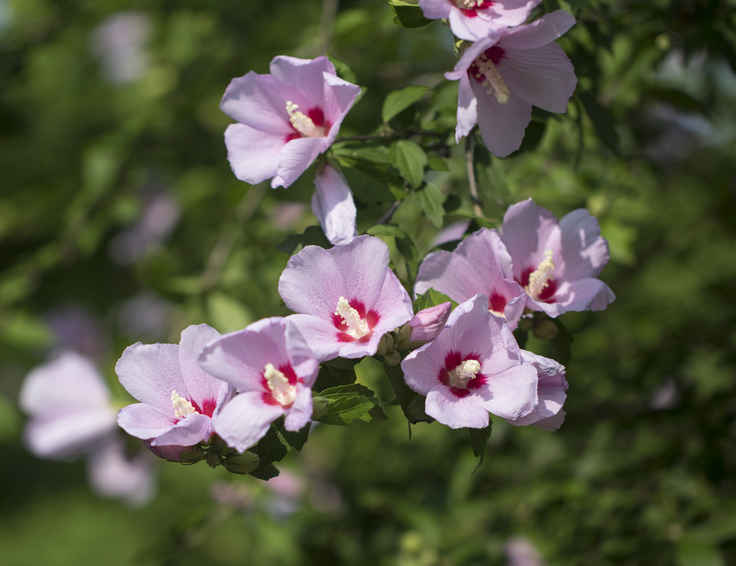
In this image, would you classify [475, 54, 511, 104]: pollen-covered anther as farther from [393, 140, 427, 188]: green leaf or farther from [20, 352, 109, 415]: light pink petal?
[20, 352, 109, 415]: light pink petal

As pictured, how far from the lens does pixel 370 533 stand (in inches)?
92.8

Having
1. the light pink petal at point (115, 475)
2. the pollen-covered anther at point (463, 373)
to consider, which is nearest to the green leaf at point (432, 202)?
the pollen-covered anther at point (463, 373)

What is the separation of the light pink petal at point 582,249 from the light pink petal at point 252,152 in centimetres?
45

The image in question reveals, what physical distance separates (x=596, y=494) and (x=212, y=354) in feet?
4.71

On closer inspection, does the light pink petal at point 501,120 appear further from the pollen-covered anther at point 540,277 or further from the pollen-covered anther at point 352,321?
the pollen-covered anther at point 352,321

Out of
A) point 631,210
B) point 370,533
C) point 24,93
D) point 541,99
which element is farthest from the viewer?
point 24,93

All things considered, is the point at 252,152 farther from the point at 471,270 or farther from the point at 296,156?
the point at 471,270

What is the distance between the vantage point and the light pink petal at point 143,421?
949mm

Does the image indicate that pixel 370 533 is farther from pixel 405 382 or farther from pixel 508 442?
pixel 405 382

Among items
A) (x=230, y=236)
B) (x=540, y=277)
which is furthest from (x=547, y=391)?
(x=230, y=236)

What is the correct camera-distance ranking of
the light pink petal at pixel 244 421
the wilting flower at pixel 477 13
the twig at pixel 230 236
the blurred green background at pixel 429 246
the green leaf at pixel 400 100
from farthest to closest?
1. the twig at pixel 230 236
2. the blurred green background at pixel 429 246
3. the green leaf at pixel 400 100
4. the wilting flower at pixel 477 13
5. the light pink petal at pixel 244 421

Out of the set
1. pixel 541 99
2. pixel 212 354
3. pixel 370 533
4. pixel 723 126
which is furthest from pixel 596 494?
pixel 723 126

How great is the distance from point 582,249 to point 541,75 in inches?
10.5

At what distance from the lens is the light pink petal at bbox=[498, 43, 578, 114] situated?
1.09m
